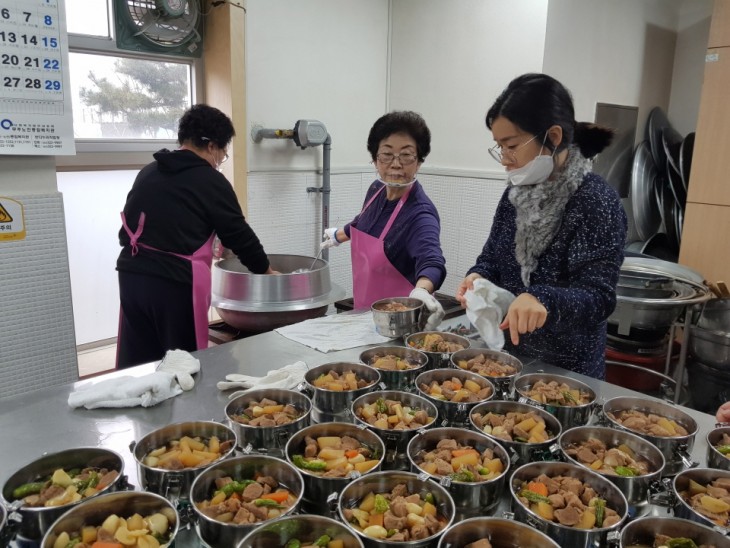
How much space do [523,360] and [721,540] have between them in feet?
3.00

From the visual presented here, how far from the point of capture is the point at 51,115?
2316 millimetres

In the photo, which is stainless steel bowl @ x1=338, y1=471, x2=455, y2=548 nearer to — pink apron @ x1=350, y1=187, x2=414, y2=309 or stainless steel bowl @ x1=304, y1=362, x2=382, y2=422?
stainless steel bowl @ x1=304, y1=362, x2=382, y2=422

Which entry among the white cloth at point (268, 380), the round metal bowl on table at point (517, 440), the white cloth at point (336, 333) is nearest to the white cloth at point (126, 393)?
the white cloth at point (268, 380)

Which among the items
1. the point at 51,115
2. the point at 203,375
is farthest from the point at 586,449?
the point at 51,115

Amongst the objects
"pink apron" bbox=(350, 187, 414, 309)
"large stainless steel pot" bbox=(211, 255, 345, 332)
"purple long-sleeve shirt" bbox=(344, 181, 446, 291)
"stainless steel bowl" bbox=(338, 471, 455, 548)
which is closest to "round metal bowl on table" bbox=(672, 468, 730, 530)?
"stainless steel bowl" bbox=(338, 471, 455, 548)

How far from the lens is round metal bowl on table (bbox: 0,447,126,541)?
37.6 inches

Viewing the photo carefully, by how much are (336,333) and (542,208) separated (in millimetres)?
848

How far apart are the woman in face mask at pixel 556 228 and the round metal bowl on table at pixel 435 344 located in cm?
16

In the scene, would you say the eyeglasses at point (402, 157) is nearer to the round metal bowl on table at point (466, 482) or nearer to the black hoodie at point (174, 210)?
the black hoodie at point (174, 210)

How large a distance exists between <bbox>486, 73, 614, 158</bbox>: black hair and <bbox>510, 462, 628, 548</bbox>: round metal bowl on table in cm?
96

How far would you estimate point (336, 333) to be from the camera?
2.07 meters

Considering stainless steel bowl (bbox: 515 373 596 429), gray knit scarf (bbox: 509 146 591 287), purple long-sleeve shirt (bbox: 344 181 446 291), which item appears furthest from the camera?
purple long-sleeve shirt (bbox: 344 181 446 291)

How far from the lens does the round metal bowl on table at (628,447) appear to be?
1.11 m

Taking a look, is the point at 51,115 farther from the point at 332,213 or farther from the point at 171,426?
the point at 332,213
